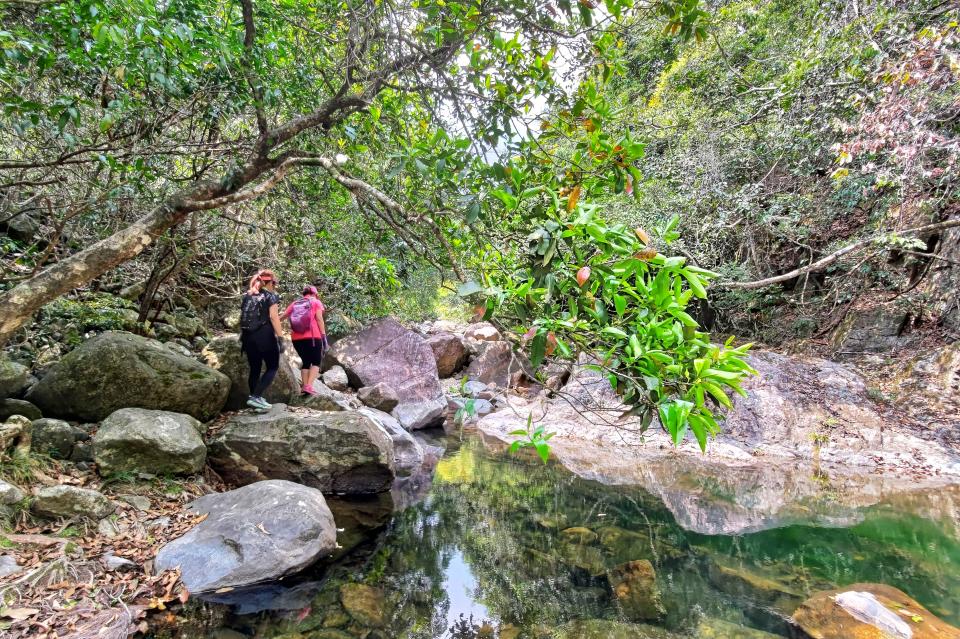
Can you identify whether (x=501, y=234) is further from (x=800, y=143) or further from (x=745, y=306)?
(x=745, y=306)

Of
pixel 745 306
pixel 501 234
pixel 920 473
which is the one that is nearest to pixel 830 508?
pixel 920 473

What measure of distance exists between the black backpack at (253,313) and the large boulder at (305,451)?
3.76 feet

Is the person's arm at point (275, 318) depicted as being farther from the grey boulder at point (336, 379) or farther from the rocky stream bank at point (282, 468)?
the grey boulder at point (336, 379)

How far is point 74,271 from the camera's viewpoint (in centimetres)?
326

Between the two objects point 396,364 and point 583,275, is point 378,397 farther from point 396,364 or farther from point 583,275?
point 583,275

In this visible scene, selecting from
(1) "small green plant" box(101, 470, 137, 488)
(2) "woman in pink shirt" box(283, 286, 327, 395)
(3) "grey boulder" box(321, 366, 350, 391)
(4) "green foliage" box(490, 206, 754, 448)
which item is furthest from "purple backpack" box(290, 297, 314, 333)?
(4) "green foliage" box(490, 206, 754, 448)

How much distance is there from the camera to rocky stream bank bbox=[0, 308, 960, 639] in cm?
338

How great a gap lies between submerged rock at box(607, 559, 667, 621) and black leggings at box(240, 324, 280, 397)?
4588 millimetres

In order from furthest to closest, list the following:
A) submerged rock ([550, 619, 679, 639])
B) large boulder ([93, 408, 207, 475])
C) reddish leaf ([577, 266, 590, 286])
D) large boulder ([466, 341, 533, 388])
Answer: large boulder ([466, 341, 533, 388])
large boulder ([93, 408, 207, 475])
submerged rock ([550, 619, 679, 639])
reddish leaf ([577, 266, 590, 286])

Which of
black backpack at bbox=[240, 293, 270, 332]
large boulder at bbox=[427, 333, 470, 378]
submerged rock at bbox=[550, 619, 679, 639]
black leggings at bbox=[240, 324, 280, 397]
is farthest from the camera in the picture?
large boulder at bbox=[427, 333, 470, 378]

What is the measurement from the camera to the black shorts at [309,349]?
267 inches

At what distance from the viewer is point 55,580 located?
3107 mm

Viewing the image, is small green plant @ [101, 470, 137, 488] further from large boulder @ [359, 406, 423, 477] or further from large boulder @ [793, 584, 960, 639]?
large boulder @ [793, 584, 960, 639]

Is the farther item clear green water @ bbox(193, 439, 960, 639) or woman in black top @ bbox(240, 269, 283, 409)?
woman in black top @ bbox(240, 269, 283, 409)
